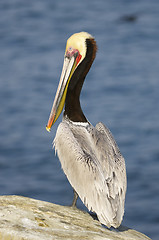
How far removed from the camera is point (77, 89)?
751cm

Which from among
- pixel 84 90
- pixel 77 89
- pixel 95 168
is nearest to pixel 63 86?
pixel 77 89

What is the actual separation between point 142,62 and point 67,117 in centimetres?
1005

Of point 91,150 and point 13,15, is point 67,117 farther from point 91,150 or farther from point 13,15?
point 13,15

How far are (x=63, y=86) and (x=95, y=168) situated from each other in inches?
59.3

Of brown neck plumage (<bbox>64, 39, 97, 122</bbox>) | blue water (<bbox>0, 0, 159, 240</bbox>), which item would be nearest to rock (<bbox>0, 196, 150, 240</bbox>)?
brown neck plumage (<bbox>64, 39, 97, 122</bbox>)

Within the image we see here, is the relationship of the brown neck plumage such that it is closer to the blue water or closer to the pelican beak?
the pelican beak

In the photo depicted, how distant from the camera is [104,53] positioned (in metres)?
17.9

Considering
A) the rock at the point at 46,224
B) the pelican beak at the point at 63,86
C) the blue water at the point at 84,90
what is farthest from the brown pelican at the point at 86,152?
the blue water at the point at 84,90

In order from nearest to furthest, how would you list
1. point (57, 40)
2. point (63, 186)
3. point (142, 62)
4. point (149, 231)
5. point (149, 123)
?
point (149, 231), point (63, 186), point (149, 123), point (142, 62), point (57, 40)

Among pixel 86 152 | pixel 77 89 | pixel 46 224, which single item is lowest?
Result: pixel 46 224

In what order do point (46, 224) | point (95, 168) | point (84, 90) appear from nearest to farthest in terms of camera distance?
point (46, 224), point (95, 168), point (84, 90)

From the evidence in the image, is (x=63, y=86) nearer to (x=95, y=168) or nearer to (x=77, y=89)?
(x=77, y=89)

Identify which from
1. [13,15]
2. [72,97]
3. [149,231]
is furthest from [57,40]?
[72,97]

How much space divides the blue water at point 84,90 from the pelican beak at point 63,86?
5.00 metres
